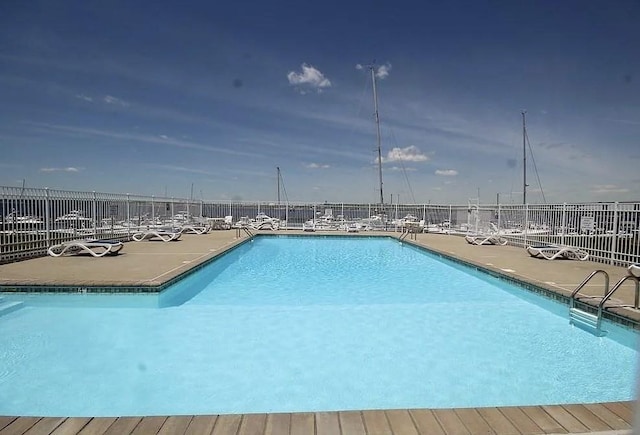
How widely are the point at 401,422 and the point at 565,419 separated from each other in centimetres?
97

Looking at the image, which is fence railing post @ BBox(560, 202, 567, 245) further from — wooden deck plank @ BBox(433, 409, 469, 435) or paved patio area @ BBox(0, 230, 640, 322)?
wooden deck plank @ BBox(433, 409, 469, 435)

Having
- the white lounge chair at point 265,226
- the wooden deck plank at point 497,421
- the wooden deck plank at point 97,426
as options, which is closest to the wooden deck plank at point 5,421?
the wooden deck plank at point 97,426

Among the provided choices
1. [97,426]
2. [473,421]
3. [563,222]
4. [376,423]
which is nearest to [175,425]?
[97,426]

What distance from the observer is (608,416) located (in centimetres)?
211

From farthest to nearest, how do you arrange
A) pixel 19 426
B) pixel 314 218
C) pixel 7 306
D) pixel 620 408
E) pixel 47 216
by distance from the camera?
pixel 314 218 → pixel 47 216 → pixel 7 306 → pixel 620 408 → pixel 19 426

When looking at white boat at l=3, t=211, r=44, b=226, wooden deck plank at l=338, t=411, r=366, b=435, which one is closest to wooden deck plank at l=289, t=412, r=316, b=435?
wooden deck plank at l=338, t=411, r=366, b=435

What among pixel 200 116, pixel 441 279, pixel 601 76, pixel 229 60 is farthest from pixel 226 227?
pixel 601 76

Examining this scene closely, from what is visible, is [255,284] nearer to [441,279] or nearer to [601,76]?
[441,279]

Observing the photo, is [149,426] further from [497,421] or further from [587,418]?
[587,418]

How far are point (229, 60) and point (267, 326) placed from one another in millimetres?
11385

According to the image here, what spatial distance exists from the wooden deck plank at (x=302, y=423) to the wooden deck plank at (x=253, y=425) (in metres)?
0.17

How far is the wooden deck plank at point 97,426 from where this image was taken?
1968 millimetres

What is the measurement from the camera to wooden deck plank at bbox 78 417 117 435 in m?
1.97

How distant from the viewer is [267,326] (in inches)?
189
